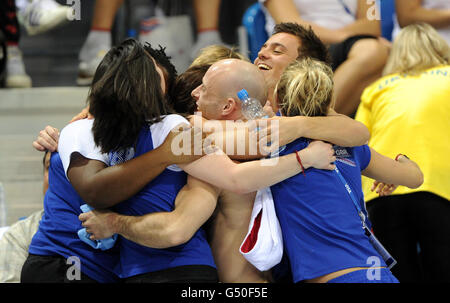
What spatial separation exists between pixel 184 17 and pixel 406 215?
1.85 metres

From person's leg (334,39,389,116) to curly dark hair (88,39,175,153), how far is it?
153cm

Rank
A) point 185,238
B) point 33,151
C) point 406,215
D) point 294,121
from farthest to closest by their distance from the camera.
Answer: point 33,151, point 406,215, point 294,121, point 185,238

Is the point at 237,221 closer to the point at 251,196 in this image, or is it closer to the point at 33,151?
the point at 251,196

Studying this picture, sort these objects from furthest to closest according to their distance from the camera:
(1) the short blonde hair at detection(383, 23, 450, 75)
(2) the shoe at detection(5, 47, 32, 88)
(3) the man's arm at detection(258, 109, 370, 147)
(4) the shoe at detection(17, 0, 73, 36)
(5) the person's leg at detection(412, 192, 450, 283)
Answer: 1. (4) the shoe at detection(17, 0, 73, 36)
2. (2) the shoe at detection(5, 47, 32, 88)
3. (1) the short blonde hair at detection(383, 23, 450, 75)
4. (5) the person's leg at detection(412, 192, 450, 283)
5. (3) the man's arm at detection(258, 109, 370, 147)

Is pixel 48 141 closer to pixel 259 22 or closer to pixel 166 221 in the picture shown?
pixel 166 221

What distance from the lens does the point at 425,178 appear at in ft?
8.98

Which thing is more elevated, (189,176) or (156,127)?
(156,127)

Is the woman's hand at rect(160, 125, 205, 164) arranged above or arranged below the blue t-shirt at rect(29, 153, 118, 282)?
above

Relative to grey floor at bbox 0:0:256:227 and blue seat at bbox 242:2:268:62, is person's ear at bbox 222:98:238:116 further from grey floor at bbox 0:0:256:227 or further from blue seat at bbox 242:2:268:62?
blue seat at bbox 242:2:268:62

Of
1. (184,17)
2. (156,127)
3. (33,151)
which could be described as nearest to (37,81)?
(33,151)

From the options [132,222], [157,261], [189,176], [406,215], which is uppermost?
[189,176]

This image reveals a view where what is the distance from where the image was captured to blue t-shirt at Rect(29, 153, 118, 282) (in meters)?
1.90

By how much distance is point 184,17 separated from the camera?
3844 mm

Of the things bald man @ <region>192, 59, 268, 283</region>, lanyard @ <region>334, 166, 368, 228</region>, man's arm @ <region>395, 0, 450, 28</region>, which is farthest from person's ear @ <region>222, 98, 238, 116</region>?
man's arm @ <region>395, 0, 450, 28</region>
